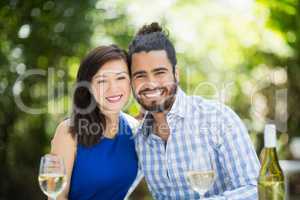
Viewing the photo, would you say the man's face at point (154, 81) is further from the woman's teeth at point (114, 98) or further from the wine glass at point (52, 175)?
the wine glass at point (52, 175)

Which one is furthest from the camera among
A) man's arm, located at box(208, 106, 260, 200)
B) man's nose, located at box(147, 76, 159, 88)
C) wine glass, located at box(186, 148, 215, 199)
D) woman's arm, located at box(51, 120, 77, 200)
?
woman's arm, located at box(51, 120, 77, 200)

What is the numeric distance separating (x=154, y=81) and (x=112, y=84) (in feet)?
0.79

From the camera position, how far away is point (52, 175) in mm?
1684

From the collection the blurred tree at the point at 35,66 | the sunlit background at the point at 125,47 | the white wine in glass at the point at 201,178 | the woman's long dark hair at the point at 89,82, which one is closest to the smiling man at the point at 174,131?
the woman's long dark hair at the point at 89,82

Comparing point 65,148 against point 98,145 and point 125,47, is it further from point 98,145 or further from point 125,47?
point 125,47

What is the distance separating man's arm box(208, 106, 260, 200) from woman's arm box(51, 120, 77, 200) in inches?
26.3

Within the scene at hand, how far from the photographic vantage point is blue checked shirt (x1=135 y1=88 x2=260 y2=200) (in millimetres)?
2082

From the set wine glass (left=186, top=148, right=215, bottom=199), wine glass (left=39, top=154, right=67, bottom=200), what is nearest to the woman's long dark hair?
wine glass (left=39, top=154, right=67, bottom=200)

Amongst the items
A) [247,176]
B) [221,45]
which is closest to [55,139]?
[247,176]

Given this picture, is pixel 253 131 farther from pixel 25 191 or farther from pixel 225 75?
pixel 25 191

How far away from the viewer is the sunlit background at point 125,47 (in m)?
5.41

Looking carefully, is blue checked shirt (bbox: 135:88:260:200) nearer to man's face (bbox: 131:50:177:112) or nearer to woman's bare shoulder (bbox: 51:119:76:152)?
man's face (bbox: 131:50:177:112)

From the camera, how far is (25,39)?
17.8 feet

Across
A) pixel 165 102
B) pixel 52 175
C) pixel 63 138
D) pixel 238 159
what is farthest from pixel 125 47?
pixel 52 175
